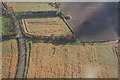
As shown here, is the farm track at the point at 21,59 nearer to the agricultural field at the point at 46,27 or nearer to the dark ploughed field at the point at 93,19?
the agricultural field at the point at 46,27

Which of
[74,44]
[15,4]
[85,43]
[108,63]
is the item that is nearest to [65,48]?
[74,44]

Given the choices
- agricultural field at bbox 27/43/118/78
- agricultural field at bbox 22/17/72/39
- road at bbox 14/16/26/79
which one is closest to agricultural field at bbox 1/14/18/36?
road at bbox 14/16/26/79

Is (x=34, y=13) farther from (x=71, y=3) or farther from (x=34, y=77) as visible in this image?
(x=34, y=77)

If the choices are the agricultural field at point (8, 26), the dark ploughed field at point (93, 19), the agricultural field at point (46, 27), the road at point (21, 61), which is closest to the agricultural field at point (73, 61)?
the road at point (21, 61)

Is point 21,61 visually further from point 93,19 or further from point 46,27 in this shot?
point 93,19

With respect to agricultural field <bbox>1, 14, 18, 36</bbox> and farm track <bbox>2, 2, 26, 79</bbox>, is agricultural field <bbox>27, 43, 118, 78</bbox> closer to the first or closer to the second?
farm track <bbox>2, 2, 26, 79</bbox>

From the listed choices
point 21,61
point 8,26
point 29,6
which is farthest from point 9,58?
point 29,6
